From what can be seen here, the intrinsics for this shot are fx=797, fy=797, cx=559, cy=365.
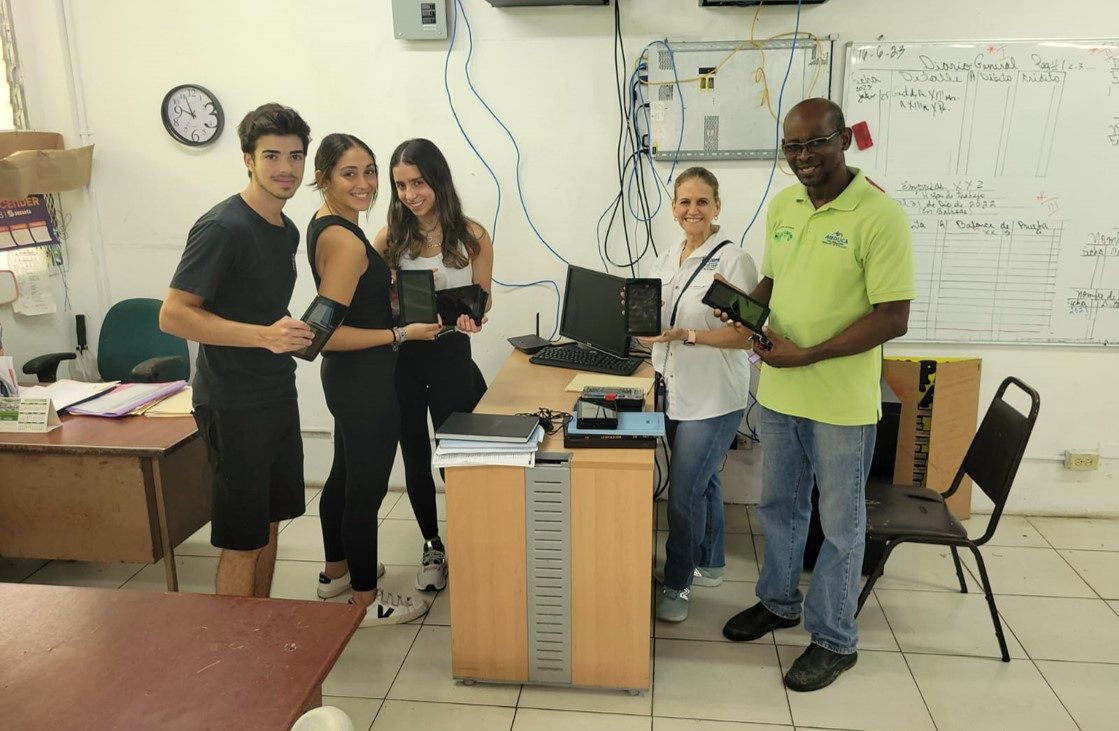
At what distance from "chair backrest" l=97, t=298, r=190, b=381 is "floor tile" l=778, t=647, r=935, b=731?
282 centimetres

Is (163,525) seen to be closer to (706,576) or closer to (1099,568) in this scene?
(706,576)

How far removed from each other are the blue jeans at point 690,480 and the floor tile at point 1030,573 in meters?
1.17

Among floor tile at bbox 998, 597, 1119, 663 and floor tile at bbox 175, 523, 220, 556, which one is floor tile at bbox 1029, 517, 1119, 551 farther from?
floor tile at bbox 175, 523, 220, 556

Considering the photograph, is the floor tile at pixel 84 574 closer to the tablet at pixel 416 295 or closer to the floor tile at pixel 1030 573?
the tablet at pixel 416 295

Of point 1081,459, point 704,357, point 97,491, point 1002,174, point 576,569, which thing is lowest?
point 1081,459

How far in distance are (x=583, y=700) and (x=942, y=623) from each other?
1293 millimetres

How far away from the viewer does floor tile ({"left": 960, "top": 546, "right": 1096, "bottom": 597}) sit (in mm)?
2912

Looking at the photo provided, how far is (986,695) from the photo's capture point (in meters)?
2.33

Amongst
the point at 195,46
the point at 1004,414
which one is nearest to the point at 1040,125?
the point at 1004,414

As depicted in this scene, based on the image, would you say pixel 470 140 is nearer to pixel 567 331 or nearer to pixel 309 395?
pixel 567 331

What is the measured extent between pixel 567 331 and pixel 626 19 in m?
1.28

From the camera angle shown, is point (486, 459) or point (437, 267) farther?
point (437, 267)

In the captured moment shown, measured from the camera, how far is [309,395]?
12.4 feet

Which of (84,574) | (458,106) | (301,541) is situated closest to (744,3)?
(458,106)
